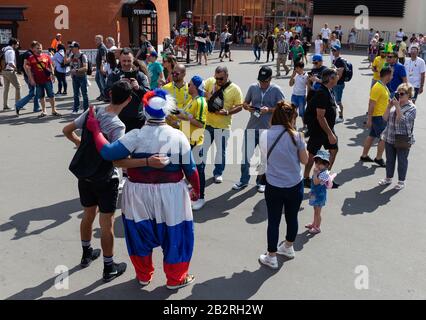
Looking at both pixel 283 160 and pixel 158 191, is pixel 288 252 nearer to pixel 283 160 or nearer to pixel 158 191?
pixel 283 160

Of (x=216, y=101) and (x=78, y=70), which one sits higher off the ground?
(x=78, y=70)

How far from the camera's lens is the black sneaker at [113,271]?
4.34 metres

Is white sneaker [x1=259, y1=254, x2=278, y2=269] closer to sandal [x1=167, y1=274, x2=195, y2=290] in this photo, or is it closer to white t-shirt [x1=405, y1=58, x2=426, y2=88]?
sandal [x1=167, y1=274, x2=195, y2=290]

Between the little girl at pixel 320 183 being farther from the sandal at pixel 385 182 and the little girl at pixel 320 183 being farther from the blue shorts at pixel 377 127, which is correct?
the blue shorts at pixel 377 127

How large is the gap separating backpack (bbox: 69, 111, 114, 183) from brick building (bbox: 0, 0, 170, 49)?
17.7 metres

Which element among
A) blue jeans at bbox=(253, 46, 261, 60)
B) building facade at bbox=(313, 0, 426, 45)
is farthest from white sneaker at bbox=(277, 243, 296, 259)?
building facade at bbox=(313, 0, 426, 45)

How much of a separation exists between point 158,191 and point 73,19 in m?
18.9

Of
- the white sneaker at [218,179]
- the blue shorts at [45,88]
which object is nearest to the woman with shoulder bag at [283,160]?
the white sneaker at [218,179]

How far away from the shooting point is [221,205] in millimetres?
6242

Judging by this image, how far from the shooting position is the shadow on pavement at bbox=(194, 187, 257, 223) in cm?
586

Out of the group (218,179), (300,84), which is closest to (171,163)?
(218,179)

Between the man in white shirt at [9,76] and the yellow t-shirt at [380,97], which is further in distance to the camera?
the man in white shirt at [9,76]

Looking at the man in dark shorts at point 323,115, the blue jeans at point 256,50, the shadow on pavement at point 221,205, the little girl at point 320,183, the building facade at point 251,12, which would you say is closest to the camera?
the little girl at point 320,183

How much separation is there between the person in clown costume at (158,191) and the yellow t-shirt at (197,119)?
5.22 feet
